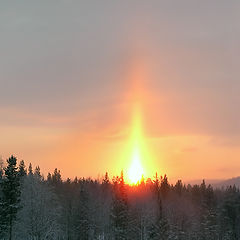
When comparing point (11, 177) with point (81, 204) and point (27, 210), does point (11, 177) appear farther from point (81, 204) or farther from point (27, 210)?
point (81, 204)

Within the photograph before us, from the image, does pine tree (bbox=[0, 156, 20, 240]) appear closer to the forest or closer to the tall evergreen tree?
the forest

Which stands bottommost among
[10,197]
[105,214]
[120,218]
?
[10,197]

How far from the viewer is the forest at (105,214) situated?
80438 millimetres

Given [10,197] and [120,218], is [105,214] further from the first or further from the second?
[10,197]

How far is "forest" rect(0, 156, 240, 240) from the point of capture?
80.4 m

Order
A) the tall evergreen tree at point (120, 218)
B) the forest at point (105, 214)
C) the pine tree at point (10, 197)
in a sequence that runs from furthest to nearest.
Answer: the tall evergreen tree at point (120, 218) < the forest at point (105, 214) < the pine tree at point (10, 197)

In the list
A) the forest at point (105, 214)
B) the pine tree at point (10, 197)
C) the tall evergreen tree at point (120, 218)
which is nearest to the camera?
the pine tree at point (10, 197)

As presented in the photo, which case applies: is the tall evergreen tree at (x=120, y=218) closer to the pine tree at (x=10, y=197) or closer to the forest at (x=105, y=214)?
the forest at (x=105, y=214)

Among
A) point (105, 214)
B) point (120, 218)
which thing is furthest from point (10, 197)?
point (105, 214)

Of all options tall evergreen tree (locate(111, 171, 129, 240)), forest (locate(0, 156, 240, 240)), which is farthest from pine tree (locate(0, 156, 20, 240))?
tall evergreen tree (locate(111, 171, 129, 240))

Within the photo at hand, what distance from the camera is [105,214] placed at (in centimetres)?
12388

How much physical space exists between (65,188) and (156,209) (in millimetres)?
33955

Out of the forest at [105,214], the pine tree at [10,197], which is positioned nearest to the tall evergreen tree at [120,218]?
the forest at [105,214]

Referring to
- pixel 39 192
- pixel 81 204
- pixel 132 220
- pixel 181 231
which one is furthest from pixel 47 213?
pixel 181 231
